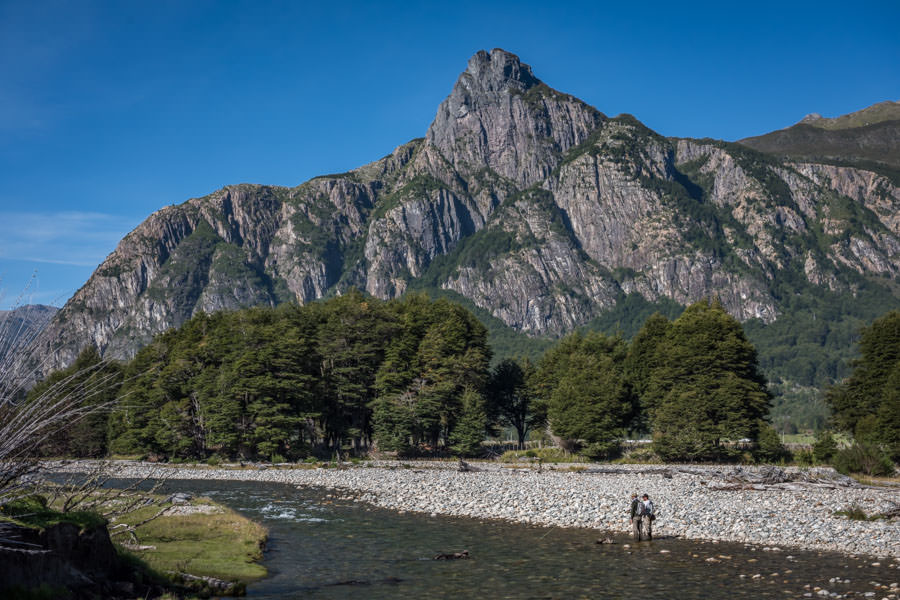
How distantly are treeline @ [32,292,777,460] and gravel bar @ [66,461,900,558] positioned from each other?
9998 millimetres

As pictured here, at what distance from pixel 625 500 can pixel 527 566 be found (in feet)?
55.8

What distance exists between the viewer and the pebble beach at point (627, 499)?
29.1 metres

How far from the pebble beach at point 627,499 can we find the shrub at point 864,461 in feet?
34.2

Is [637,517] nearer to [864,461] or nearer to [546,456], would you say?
[864,461]

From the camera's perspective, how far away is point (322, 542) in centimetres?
3003

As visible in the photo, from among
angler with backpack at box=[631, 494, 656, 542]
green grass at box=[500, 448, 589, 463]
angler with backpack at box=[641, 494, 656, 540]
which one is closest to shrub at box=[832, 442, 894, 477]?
green grass at box=[500, 448, 589, 463]

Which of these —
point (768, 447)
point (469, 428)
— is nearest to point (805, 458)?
point (768, 447)

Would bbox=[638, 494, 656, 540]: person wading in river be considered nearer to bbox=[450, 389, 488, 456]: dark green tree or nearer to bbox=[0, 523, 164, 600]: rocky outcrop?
bbox=[0, 523, 164, 600]: rocky outcrop

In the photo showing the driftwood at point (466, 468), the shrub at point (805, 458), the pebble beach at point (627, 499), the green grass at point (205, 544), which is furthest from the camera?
the shrub at point (805, 458)

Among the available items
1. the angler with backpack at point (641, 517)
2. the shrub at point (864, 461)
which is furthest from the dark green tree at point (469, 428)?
the angler with backpack at point (641, 517)

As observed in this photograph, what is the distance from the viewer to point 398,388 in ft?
269

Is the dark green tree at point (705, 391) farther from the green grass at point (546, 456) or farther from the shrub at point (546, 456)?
the shrub at point (546, 456)

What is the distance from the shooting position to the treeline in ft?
235

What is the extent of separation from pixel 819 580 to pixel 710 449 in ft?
158
